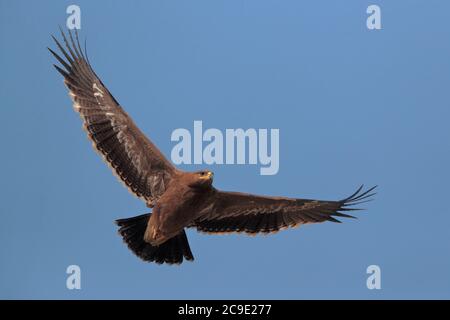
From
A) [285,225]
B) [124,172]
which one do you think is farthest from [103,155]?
[285,225]

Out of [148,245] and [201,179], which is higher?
[201,179]

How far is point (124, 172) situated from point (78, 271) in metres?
1.39

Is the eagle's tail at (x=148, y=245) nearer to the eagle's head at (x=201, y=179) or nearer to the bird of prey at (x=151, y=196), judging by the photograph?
the bird of prey at (x=151, y=196)

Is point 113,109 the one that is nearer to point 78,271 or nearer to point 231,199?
point 231,199

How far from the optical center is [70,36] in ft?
20.6

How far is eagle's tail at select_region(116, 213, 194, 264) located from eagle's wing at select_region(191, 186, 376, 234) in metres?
0.17

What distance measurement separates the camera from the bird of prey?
6.11 m

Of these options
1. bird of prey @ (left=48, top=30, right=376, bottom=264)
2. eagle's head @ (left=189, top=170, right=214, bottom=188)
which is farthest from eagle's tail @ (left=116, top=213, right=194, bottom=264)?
eagle's head @ (left=189, top=170, right=214, bottom=188)

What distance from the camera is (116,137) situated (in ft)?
20.4

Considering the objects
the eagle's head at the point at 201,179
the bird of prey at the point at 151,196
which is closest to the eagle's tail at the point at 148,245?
the bird of prey at the point at 151,196

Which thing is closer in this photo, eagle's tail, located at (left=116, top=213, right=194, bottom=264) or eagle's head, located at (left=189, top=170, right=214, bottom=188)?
eagle's head, located at (left=189, top=170, right=214, bottom=188)

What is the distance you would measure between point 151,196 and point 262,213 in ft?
2.58

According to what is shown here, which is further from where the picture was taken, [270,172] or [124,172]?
[270,172]

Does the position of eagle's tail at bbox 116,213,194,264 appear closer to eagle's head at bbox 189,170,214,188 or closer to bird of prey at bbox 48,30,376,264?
bird of prey at bbox 48,30,376,264
